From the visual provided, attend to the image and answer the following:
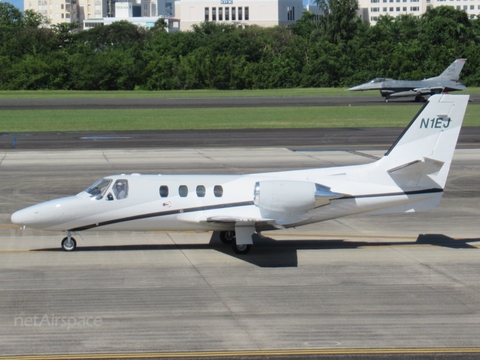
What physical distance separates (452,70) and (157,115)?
37.5 metres

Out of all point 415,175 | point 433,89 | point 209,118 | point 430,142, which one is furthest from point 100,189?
point 433,89

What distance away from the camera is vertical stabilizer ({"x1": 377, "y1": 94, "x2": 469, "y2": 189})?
766 inches

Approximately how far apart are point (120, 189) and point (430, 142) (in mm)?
8627

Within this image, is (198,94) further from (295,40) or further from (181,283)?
(181,283)

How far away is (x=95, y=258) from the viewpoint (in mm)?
18625

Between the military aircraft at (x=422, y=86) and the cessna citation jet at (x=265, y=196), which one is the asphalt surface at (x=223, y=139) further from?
the military aircraft at (x=422, y=86)

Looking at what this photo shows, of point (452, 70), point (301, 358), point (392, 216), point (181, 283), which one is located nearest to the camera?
point (301, 358)

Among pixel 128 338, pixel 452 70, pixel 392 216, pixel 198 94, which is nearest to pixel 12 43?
pixel 198 94

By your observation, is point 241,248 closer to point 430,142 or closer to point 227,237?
point 227,237

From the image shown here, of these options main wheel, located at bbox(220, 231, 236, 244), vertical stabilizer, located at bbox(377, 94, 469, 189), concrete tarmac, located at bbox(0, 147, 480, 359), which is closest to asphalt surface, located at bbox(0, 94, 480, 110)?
concrete tarmac, located at bbox(0, 147, 480, 359)

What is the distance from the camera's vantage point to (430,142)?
19656 mm

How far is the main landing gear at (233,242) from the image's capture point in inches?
743
